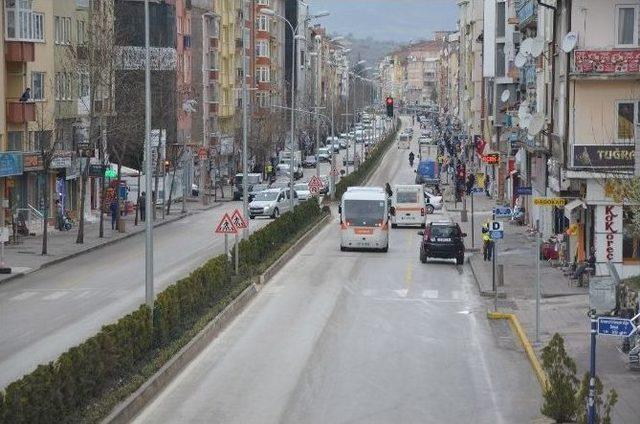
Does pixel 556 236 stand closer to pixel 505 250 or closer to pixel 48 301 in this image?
pixel 505 250

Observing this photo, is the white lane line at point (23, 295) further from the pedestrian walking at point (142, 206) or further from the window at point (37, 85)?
the pedestrian walking at point (142, 206)

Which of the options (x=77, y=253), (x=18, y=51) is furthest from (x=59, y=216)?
(x=77, y=253)

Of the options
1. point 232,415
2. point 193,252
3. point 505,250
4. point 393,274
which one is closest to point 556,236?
point 505,250

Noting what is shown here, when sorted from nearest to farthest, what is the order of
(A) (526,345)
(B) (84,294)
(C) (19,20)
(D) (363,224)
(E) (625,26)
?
(A) (526,345) → (B) (84,294) → (E) (625,26) → (D) (363,224) → (C) (19,20)

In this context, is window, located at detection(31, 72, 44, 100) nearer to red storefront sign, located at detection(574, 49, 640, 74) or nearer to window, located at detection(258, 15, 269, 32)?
red storefront sign, located at detection(574, 49, 640, 74)

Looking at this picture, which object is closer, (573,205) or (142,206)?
(573,205)

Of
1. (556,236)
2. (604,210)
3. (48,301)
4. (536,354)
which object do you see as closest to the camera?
(536,354)

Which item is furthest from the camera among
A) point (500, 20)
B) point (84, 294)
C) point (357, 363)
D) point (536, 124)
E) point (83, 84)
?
point (500, 20)

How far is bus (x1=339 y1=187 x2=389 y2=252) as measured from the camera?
186ft

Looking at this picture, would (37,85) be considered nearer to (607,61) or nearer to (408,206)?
(408,206)

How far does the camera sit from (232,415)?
23.3m

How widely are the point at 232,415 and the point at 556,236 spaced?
3108 cm

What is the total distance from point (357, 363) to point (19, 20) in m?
36.0

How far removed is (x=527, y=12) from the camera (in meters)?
64.9
